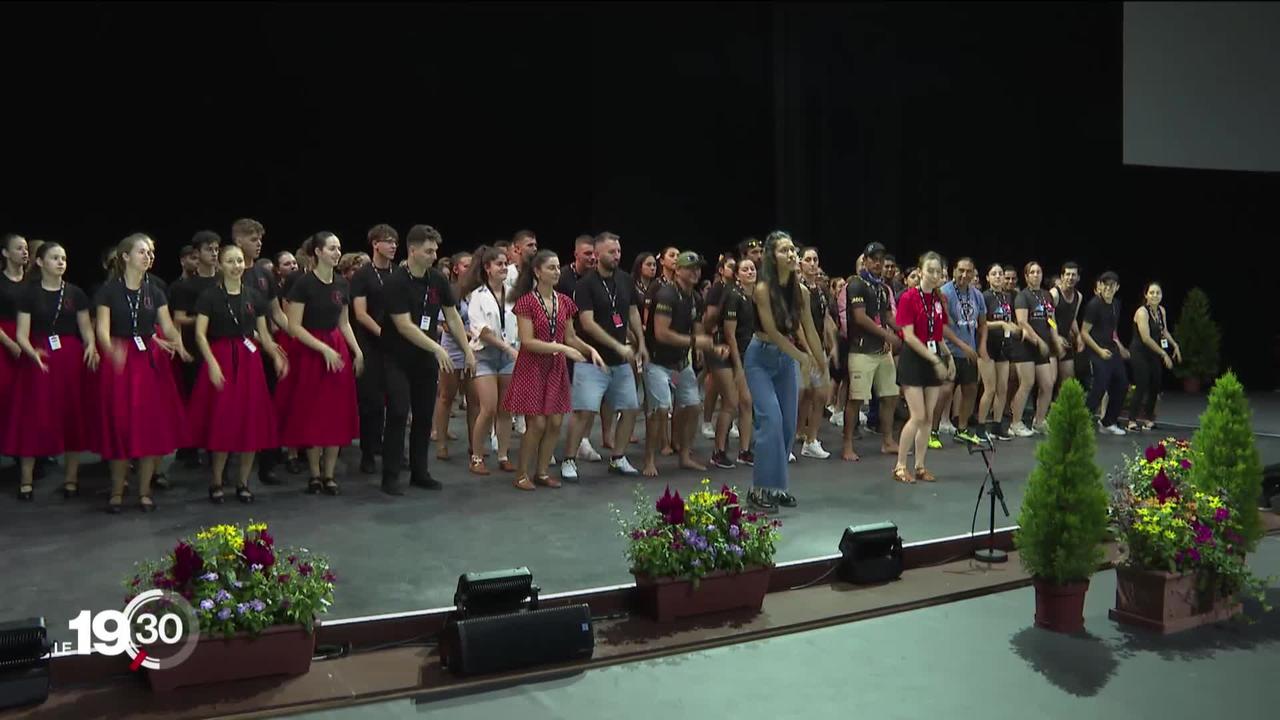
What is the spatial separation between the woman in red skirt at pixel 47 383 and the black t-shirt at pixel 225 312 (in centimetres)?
81

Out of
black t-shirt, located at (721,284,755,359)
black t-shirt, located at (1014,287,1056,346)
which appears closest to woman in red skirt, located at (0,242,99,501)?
black t-shirt, located at (721,284,755,359)

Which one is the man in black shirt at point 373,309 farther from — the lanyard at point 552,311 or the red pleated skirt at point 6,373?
the red pleated skirt at point 6,373

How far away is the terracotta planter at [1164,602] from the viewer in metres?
3.97

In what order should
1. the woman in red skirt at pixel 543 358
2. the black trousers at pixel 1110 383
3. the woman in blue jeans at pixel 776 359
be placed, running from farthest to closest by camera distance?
the black trousers at pixel 1110 383 < the woman in red skirt at pixel 543 358 < the woman in blue jeans at pixel 776 359

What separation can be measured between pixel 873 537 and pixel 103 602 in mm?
3056

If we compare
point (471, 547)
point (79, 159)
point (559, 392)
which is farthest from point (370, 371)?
point (79, 159)

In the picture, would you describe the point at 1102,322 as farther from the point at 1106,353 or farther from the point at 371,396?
the point at 371,396

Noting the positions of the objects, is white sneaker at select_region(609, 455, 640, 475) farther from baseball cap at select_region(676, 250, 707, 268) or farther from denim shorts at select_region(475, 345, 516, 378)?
baseball cap at select_region(676, 250, 707, 268)

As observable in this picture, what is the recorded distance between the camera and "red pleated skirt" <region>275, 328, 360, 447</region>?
5.92 meters

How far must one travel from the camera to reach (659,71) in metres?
11.8

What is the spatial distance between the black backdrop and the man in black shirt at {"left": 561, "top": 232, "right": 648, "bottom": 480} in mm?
4608

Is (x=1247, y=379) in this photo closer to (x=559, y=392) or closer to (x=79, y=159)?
(x=559, y=392)

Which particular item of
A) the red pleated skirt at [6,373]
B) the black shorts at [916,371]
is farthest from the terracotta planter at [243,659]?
the black shorts at [916,371]

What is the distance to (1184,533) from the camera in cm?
397
